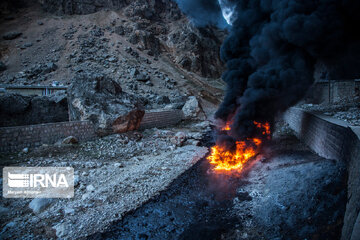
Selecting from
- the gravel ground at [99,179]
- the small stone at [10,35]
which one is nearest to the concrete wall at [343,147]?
the gravel ground at [99,179]

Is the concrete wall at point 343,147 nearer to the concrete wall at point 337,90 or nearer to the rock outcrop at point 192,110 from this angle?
the concrete wall at point 337,90

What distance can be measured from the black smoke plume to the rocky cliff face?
2567 cm

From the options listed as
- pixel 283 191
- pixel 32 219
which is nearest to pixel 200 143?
pixel 283 191

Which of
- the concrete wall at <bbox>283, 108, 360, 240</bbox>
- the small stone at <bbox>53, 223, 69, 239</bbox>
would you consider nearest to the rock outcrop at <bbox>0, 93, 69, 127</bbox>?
the small stone at <bbox>53, 223, 69, 239</bbox>

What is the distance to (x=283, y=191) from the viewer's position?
226 inches

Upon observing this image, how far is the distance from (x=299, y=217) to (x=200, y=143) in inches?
295

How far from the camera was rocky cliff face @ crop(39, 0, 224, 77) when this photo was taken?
35000 mm

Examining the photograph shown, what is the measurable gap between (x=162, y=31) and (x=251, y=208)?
38194mm

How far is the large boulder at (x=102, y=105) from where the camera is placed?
34.3 feet

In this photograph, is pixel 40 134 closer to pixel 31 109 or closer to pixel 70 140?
pixel 70 140

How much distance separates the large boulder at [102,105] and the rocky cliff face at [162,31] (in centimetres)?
2357

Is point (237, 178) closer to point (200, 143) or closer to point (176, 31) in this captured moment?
point (200, 143)

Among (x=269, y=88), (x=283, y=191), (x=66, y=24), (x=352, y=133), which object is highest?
(x=66, y=24)

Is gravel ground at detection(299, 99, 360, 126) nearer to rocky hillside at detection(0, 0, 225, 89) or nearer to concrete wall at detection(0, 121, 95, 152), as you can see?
concrete wall at detection(0, 121, 95, 152)
